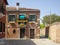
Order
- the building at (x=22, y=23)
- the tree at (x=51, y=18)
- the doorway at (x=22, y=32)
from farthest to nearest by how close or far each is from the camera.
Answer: the tree at (x=51, y=18), the doorway at (x=22, y=32), the building at (x=22, y=23)

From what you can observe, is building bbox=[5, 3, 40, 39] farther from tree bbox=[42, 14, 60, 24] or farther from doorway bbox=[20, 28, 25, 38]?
tree bbox=[42, 14, 60, 24]

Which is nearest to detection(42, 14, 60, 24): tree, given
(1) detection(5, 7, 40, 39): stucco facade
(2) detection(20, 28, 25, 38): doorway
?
(1) detection(5, 7, 40, 39): stucco facade

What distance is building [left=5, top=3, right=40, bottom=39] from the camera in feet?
102

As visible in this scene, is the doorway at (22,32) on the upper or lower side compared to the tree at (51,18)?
lower

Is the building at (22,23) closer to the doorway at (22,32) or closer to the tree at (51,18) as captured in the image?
the doorway at (22,32)

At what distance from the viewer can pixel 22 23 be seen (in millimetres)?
31312

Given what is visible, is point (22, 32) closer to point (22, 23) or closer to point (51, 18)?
point (22, 23)

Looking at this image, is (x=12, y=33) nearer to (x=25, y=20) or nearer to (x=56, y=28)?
(x=25, y=20)

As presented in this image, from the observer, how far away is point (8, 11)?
102 ft

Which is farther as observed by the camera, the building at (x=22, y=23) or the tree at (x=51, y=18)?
the tree at (x=51, y=18)

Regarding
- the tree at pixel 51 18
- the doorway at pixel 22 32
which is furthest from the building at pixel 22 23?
the tree at pixel 51 18

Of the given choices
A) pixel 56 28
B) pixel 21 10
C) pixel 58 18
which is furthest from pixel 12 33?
pixel 58 18

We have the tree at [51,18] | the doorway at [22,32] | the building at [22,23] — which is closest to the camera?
the building at [22,23]

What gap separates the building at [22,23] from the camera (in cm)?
3114
